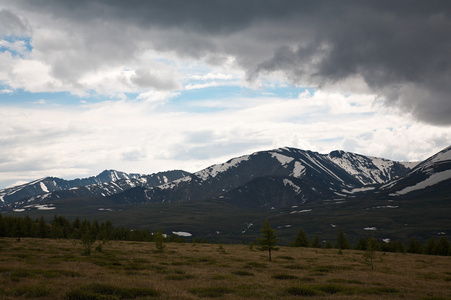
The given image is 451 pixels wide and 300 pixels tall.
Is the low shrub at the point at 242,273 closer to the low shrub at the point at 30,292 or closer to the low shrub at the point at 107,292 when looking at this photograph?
the low shrub at the point at 107,292

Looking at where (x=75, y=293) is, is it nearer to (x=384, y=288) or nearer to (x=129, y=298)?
(x=129, y=298)

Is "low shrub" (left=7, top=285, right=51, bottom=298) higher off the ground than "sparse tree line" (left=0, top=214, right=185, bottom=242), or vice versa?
"low shrub" (left=7, top=285, right=51, bottom=298)

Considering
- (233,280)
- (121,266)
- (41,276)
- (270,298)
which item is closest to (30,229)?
(121,266)

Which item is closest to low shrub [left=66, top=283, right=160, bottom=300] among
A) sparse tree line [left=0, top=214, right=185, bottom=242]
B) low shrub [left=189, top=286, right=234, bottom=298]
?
low shrub [left=189, top=286, right=234, bottom=298]

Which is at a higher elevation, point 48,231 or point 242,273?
point 242,273

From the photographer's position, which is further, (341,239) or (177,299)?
(341,239)

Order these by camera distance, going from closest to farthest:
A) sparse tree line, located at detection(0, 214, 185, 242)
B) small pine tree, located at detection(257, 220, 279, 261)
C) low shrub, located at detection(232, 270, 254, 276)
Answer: low shrub, located at detection(232, 270, 254, 276) → small pine tree, located at detection(257, 220, 279, 261) → sparse tree line, located at detection(0, 214, 185, 242)

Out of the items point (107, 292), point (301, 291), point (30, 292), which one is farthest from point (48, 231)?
point (301, 291)

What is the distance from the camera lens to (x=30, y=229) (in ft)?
274

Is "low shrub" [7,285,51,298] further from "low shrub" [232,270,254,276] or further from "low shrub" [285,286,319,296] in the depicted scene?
"low shrub" [232,270,254,276]

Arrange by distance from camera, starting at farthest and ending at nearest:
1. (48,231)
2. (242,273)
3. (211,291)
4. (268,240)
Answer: (48,231) < (268,240) < (242,273) < (211,291)

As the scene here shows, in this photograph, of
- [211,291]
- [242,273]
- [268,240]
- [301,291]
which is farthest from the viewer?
[268,240]

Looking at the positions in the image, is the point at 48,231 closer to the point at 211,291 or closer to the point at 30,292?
the point at 30,292

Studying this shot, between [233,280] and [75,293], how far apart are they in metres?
11.0
